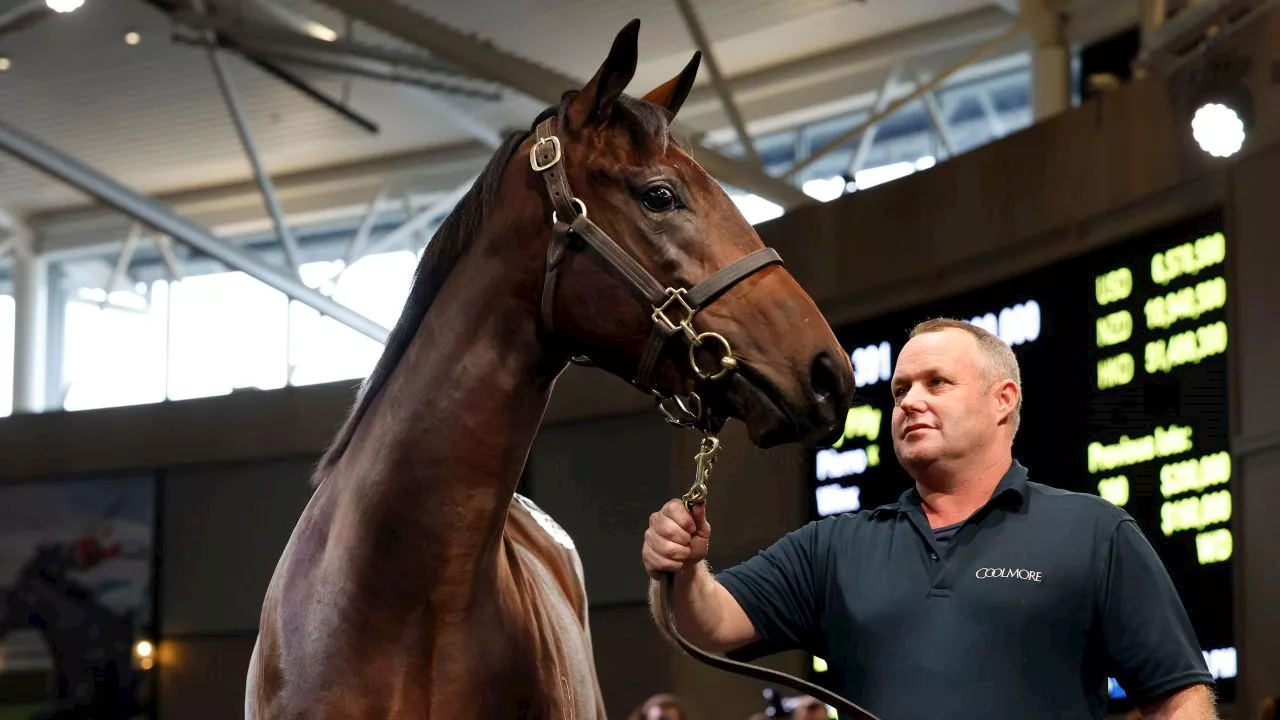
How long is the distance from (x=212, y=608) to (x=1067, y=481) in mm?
7387

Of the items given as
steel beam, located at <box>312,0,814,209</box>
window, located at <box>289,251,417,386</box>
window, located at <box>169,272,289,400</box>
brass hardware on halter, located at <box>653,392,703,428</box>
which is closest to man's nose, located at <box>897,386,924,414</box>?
brass hardware on halter, located at <box>653,392,703,428</box>

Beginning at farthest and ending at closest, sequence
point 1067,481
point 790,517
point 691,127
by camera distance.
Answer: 1. point 691,127
2. point 790,517
3. point 1067,481

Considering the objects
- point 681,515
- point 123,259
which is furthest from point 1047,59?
point 123,259

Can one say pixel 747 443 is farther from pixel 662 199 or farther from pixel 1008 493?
pixel 662 199

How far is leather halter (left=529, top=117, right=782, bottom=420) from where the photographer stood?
2193 mm

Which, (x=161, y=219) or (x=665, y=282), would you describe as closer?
(x=665, y=282)

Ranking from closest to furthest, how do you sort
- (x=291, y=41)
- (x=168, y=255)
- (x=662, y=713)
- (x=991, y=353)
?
(x=991, y=353), (x=662, y=713), (x=291, y=41), (x=168, y=255)

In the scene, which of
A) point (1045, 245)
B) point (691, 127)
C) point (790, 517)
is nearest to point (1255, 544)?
point (1045, 245)

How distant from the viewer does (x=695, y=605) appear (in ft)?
7.69

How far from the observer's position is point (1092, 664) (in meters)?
2.25

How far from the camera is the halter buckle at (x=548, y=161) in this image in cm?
237

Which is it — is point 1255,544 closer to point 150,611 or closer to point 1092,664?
point 1092,664

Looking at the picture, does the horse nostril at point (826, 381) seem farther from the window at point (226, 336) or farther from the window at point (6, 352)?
the window at point (6, 352)

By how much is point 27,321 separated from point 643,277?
14.5 meters
